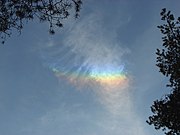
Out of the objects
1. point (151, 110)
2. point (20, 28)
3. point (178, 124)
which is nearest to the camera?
point (20, 28)

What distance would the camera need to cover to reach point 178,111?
2719 cm

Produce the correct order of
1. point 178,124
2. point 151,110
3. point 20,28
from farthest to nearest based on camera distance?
point 151,110, point 178,124, point 20,28

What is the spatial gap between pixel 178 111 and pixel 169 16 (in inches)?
303

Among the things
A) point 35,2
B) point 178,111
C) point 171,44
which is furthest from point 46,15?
point 171,44

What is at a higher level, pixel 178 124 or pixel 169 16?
pixel 169 16

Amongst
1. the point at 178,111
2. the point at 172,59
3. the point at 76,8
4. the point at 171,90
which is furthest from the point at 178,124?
the point at 76,8

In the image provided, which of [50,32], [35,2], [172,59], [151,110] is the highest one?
[172,59]

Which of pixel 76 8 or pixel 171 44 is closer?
pixel 76 8

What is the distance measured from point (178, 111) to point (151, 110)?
2312 millimetres

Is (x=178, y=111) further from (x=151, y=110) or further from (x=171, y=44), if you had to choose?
(x=171, y=44)

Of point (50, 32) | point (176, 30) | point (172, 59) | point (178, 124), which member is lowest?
point (50, 32)

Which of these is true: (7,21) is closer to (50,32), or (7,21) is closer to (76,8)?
(50,32)

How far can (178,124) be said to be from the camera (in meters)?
27.0

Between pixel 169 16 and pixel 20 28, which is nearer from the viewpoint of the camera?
pixel 20 28
